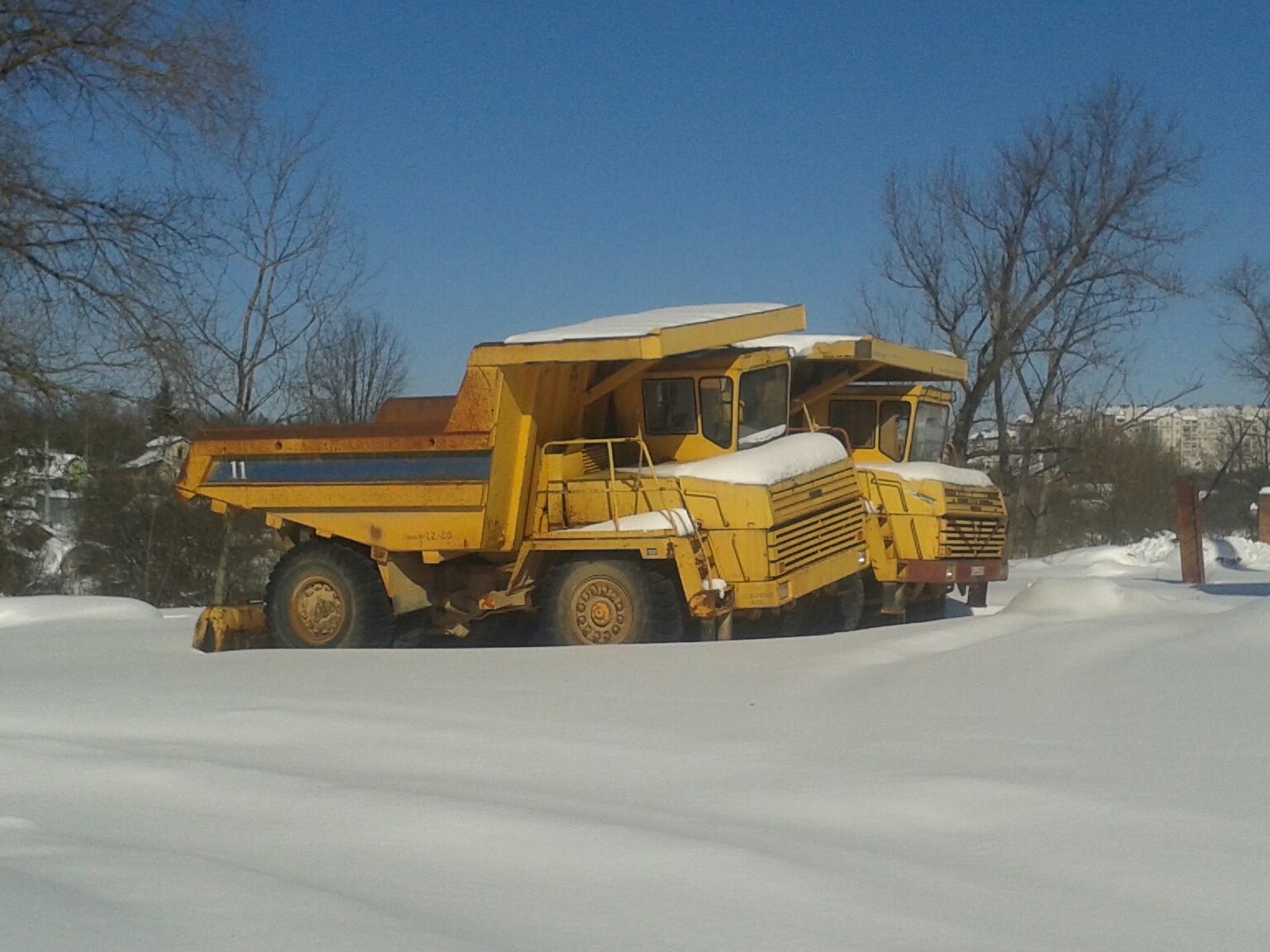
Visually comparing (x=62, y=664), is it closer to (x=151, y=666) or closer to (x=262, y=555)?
(x=151, y=666)

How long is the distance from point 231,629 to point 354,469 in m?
1.85

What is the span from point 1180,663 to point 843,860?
3.53 m

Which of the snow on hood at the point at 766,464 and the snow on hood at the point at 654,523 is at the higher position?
the snow on hood at the point at 766,464

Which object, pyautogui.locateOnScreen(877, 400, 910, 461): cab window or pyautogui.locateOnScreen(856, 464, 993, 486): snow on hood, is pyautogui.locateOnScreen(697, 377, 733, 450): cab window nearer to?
pyautogui.locateOnScreen(856, 464, 993, 486): snow on hood

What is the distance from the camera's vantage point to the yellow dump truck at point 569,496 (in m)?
10.5

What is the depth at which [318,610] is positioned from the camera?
11.7 m

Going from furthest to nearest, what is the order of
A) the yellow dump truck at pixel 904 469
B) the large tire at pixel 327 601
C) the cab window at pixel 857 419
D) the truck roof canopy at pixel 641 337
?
the cab window at pixel 857 419, the yellow dump truck at pixel 904 469, the large tire at pixel 327 601, the truck roof canopy at pixel 641 337

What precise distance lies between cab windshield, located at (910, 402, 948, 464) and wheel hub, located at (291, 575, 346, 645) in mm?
6225

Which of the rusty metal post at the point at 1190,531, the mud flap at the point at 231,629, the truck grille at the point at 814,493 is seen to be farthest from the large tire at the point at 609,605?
the rusty metal post at the point at 1190,531

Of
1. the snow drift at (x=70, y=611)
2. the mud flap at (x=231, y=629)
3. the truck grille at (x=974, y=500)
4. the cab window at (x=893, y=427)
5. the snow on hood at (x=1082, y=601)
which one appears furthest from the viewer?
the cab window at (x=893, y=427)

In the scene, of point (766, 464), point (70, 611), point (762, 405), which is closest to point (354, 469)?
point (766, 464)

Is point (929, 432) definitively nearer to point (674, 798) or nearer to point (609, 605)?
point (609, 605)

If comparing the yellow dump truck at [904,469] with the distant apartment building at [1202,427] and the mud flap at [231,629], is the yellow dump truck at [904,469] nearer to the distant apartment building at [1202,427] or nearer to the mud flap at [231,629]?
the mud flap at [231,629]

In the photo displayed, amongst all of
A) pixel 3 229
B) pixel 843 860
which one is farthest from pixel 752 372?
pixel 3 229
